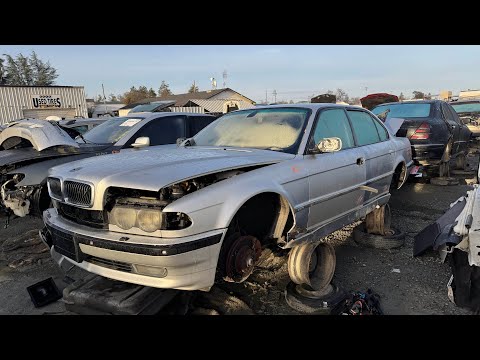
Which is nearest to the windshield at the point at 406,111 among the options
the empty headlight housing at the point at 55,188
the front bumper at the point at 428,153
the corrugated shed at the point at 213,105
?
the front bumper at the point at 428,153

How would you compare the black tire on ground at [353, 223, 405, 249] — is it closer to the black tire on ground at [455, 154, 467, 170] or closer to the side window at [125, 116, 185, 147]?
the side window at [125, 116, 185, 147]

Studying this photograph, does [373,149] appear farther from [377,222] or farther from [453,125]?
[453,125]

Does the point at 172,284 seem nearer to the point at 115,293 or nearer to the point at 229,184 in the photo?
the point at 115,293

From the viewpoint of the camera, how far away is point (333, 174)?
11.0 feet

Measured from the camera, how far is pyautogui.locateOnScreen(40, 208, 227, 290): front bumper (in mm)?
2180

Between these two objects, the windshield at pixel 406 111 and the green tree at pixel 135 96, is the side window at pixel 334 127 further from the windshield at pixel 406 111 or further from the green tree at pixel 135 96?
the green tree at pixel 135 96

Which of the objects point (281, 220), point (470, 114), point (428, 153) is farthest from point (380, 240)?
point (470, 114)

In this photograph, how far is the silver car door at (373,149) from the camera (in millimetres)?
3998

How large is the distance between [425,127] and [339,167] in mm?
4077

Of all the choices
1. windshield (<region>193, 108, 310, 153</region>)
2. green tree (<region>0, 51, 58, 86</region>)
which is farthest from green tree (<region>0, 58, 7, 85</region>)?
windshield (<region>193, 108, 310, 153</region>)

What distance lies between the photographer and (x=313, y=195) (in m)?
3.12

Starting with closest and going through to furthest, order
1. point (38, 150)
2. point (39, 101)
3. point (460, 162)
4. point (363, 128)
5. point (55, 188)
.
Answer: point (55, 188)
point (363, 128)
point (38, 150)
point (460, 162)
point (39, 101)

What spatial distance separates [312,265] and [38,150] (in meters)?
3.87
